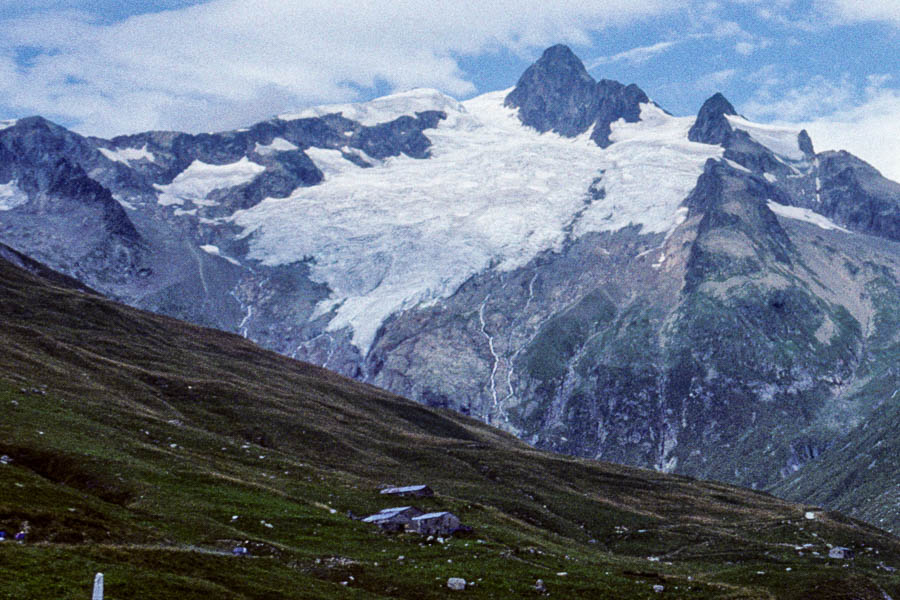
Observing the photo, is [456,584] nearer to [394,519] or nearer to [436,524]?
[436,524]

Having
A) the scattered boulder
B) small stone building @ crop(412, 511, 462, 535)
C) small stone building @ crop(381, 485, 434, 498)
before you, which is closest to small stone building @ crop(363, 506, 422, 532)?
small stone building @ crop(412, 511, 462, 535)

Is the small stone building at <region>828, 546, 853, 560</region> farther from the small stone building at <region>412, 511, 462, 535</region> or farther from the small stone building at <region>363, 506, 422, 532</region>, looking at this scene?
the small stone building at <region>363, 506, 422, 532</region>

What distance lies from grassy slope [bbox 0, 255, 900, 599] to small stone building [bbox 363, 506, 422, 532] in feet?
7.90

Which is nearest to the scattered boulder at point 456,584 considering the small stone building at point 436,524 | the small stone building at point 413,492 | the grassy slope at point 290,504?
the grassy slope at point 290,504

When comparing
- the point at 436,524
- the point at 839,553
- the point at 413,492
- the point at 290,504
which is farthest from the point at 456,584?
the point at 839,553

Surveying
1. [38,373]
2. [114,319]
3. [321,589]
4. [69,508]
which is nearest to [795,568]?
[321,589]

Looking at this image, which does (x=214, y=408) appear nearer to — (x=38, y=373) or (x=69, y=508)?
(x=38, y=373)

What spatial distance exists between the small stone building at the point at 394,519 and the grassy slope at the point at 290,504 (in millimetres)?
2409

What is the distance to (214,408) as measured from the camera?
454ft

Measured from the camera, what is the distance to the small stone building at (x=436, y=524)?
78.9 m

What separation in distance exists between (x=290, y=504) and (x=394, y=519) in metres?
9.00

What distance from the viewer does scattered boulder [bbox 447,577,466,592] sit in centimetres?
6084

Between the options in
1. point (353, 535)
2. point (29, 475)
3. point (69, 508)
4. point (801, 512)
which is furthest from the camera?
point (801, 512)

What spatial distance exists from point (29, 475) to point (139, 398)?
67.0 m
